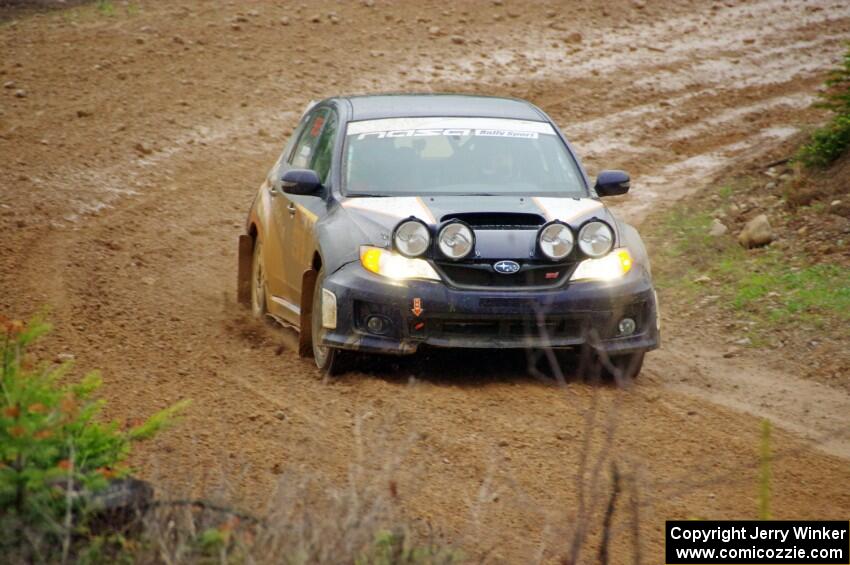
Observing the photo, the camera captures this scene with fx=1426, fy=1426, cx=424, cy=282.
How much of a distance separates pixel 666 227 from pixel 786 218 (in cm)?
148

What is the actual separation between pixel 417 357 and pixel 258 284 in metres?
2.03

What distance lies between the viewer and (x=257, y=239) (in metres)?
10.5

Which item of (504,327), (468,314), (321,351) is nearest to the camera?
(468,314)

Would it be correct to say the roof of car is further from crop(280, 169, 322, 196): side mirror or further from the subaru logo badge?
the subaru logo badge

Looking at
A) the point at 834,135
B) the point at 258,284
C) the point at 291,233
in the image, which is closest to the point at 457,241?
the point at 291,233

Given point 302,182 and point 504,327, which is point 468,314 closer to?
point 504,327

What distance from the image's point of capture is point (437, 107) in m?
9.61

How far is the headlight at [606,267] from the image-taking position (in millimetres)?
8117

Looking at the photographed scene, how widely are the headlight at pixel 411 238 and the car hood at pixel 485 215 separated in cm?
9

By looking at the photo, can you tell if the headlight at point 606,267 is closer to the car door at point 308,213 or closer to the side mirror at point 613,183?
the side mirror at point 613,183

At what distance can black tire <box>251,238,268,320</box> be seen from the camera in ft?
33.4

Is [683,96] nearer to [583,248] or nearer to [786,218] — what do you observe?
[786,218]

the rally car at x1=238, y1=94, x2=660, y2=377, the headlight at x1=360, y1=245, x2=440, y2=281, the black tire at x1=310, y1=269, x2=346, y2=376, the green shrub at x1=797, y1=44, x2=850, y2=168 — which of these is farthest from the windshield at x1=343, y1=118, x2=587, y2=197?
the green shrub at x1=797, y1=44, x2=850, y2=168

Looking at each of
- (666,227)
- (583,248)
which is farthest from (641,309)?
(666,227)
